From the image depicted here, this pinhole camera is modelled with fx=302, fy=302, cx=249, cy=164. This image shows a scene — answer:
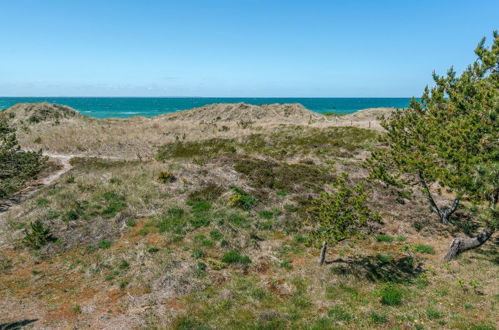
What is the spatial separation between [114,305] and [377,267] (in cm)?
1202

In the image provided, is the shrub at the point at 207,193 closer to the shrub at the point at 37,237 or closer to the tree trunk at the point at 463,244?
the shrub at the point at 37,237

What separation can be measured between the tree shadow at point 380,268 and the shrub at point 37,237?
15.6 metres

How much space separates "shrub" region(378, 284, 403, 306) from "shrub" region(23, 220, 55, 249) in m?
17.4

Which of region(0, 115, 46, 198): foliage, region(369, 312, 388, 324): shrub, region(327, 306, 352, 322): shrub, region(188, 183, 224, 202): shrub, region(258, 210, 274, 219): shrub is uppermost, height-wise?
region(0, 115, 46, 198): foliage

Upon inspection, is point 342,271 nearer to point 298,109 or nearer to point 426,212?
point 426,212

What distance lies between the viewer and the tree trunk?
50.8 feet

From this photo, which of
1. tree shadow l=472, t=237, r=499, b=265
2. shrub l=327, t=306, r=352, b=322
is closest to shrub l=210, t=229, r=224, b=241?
shrub l=327, t=306, r=352, b=322

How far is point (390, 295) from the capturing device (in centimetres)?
1203

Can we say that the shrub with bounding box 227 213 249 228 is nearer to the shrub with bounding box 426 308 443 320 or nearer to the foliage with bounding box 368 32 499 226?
the foliage with bounding box 368 32 499 226

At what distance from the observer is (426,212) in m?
22.0

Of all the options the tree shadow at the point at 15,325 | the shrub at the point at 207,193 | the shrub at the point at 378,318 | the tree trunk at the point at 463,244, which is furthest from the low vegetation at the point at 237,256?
the tree trunk at the point at 463,244

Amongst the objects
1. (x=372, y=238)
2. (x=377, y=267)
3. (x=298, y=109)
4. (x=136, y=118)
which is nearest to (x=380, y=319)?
(x=377, y=267)

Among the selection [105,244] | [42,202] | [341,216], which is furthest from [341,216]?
[42,202]

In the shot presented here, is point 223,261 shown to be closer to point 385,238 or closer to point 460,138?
point 385,238
